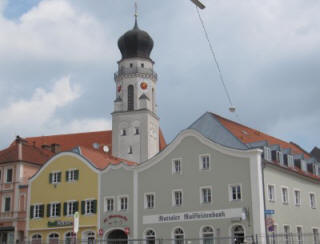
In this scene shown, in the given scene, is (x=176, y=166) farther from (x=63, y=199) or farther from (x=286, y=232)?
(x=63, y=199)

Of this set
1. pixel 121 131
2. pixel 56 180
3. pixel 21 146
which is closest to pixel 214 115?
pixel 56 180

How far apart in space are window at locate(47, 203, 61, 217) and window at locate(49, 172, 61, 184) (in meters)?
2.23

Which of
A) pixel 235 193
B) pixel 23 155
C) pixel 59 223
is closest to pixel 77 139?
pixel 23 155

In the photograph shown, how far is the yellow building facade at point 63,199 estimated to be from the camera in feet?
175

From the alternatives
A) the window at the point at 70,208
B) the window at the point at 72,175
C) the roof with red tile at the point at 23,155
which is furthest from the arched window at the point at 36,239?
the roof with red tile at the point at 23,155

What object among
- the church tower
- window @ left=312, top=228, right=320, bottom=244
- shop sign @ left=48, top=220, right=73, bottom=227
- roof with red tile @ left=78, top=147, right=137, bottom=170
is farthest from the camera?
the church tower

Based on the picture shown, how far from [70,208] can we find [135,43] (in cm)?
3852

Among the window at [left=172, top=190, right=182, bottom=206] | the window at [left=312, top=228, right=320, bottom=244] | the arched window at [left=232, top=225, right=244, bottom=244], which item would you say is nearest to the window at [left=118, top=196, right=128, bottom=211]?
the window at [left=172, top=190, right=182, bottom=206]

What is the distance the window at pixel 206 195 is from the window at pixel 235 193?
6.13ft

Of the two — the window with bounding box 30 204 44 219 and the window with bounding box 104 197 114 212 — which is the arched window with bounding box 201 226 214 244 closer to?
the window with bounding box 104 197 114 212

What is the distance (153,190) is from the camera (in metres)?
50.3

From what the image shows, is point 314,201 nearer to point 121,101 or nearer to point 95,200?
point 95,200

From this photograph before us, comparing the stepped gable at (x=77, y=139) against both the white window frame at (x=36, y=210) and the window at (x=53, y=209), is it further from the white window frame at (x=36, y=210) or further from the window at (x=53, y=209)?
the window at (x=53, y=209)

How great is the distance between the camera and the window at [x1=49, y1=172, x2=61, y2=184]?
5622cm
